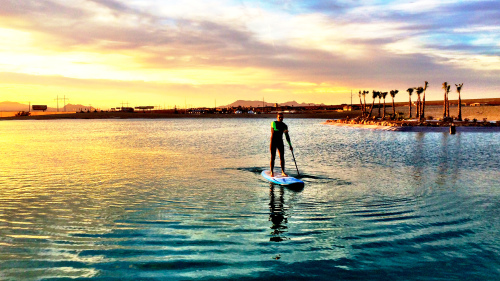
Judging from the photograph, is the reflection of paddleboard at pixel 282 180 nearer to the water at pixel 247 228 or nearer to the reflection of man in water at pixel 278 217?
the water at pixel 247 228

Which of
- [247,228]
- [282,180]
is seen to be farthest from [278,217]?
[282,180]

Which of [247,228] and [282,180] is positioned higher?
[282,180]

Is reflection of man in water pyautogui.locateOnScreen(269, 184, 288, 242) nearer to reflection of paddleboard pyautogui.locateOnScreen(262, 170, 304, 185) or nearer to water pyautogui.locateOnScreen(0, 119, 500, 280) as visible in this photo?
water pyautogui.locateOnScreen(0, 119, 500, 280)

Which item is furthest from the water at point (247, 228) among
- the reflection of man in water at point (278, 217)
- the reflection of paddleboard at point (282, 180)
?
the reflection of paddleboard at point (282, 180)

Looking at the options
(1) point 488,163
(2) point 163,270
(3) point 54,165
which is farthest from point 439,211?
(3) point 54,165

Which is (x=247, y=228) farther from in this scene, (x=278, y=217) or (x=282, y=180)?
(x=282, y=180)

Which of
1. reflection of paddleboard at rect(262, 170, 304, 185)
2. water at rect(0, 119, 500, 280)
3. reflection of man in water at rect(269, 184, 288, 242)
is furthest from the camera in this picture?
reflection of paddleboard at rect(262, 170, 304, 185)

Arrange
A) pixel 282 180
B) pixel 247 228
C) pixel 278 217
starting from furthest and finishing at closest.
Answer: pixel 282 180 < pixel 278 217 < pixel 247 228

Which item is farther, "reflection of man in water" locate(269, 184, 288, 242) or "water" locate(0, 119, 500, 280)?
"reflection of man in water" locate(269, 184, 288, 242)

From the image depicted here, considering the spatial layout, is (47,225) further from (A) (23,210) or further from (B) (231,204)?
(B) (231,204)

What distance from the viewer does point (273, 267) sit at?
6750 mm

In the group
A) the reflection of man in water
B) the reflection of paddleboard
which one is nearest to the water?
the reflection of man in water

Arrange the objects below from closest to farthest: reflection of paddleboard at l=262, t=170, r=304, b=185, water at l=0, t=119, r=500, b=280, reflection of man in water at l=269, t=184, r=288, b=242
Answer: water at l=0, t=119, r=500, b=280 → reflection of man in water at l=269, t=184, r=288, b=242 → reflection of paddleboard at l=262, t=170, r=304, b=185

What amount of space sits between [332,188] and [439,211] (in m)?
4.76
